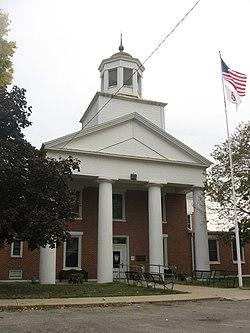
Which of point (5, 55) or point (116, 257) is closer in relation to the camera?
point (5, 55)

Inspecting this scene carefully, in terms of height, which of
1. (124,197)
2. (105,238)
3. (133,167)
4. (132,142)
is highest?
(132,142)

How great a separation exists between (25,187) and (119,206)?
611 inches

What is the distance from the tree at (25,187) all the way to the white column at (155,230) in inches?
417

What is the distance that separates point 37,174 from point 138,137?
43.7 feet

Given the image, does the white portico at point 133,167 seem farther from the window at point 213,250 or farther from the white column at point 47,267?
the window at point 213,250

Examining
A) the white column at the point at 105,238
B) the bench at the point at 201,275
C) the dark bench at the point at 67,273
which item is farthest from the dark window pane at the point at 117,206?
the bench at the point at 201,275

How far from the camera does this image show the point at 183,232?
3306cm

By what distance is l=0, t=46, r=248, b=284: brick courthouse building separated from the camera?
1055 inches

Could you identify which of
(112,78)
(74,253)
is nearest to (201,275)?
(74,253)

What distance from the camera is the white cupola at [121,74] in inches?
1366

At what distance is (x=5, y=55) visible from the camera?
1405 cm

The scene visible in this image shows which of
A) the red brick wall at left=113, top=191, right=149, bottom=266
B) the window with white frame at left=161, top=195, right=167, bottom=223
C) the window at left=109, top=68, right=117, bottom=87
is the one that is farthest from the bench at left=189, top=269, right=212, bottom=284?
the window at left=109, top=68, right=117, bottom=87

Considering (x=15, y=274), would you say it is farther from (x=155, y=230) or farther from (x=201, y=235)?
(x=201, y=235)

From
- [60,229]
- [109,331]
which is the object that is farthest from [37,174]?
[109,331]
